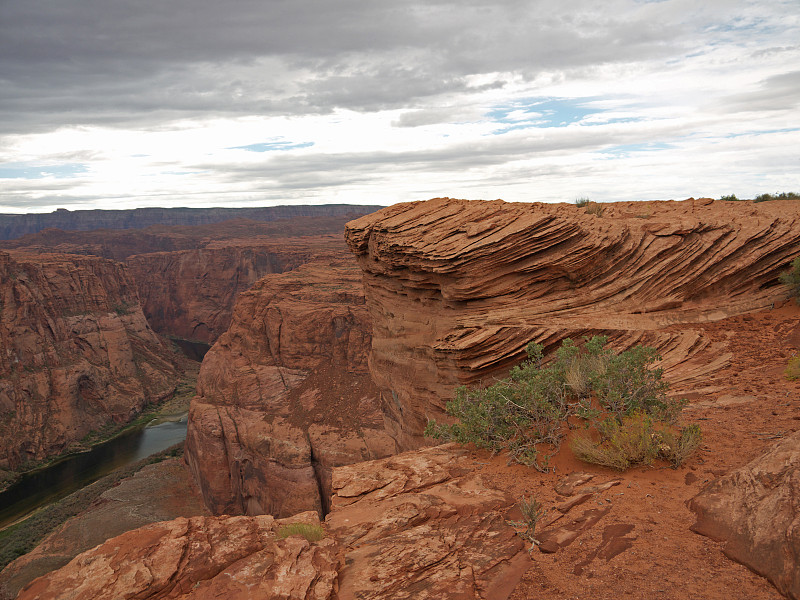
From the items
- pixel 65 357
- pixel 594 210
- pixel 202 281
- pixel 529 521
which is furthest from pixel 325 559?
pixel 202 281

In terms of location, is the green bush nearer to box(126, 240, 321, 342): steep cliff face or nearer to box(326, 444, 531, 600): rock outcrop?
box(326, 444, 531, 600): rock outcrop

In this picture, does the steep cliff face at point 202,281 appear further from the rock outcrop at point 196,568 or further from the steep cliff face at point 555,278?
the rock outcrop at point 196,568

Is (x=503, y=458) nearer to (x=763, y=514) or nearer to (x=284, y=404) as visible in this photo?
(x=763, y=514)

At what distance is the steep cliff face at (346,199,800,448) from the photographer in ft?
40.8

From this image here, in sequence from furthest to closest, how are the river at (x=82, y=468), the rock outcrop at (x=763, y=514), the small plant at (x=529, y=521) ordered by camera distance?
the river at (x=82, y=468) → the small plant at (x=529, y=521) → the rock outcrop at (x=763, y=514)

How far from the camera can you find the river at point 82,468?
138ft

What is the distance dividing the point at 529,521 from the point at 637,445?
1.93 meters

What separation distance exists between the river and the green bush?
149 ft

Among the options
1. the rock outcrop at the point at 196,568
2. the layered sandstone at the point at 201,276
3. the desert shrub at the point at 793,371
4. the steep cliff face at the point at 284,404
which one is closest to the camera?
the rock outcrop at the point at 196,568

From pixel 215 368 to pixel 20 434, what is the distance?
2839 centimetres

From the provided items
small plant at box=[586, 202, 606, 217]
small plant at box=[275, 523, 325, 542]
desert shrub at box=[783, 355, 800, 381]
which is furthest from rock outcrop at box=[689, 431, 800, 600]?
small plant at box=[586, 202, 606, 217]

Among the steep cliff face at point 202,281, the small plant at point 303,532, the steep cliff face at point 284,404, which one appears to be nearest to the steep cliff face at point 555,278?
the small plant at point 303,532

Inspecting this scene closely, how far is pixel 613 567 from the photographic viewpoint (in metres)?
4.48

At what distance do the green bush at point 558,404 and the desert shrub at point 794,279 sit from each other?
8.04 meters
